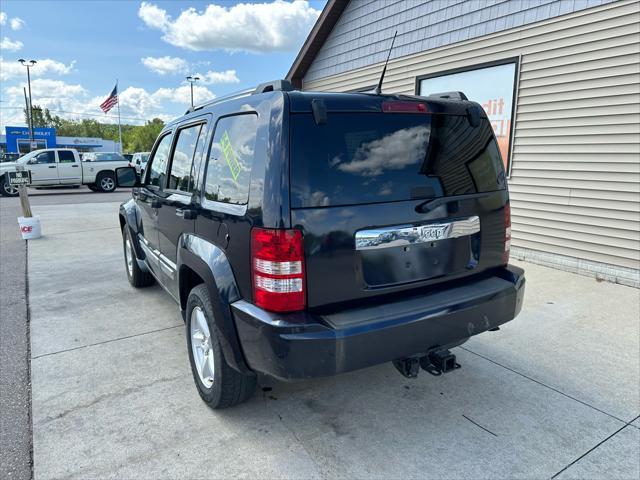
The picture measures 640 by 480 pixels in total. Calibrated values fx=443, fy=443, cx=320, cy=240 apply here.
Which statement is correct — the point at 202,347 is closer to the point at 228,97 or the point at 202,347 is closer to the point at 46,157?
the point at 228,97

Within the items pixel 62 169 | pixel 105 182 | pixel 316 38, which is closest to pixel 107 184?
pixel 105 182

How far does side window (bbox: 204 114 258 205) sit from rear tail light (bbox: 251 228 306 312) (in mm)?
300

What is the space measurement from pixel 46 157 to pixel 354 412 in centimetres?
1952

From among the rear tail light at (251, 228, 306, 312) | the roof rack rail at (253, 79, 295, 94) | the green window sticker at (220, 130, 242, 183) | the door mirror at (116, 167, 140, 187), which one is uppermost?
the roof rack rail at (253, 79, 295, 94)

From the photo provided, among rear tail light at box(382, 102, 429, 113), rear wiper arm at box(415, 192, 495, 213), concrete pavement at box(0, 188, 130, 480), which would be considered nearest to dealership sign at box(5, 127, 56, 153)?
concrete pavement at box(0, 188, 130, 480)

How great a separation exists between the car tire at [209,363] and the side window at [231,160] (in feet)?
2.02

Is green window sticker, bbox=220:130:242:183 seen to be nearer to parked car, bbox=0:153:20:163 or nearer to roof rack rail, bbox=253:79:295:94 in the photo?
roof rack rail, bbox=253:79:295:94

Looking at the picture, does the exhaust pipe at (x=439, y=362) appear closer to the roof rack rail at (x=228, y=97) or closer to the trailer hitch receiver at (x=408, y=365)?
the trailer hitch receiver at (x=408, y=365)

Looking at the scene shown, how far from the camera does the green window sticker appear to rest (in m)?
2.47

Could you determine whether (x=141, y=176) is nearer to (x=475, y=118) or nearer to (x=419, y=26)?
(x=475, y=118)

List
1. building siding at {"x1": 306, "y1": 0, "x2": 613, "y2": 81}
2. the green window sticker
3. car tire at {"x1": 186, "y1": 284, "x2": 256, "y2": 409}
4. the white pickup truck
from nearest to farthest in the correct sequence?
the green window sticker → car tire at {"x1": 186, "y1": 284, "x2": 256, "y2": 409} → building siding at {"x1": 306, "y1": 0, "x2": 613, "y2": 81} → the white pickup truck

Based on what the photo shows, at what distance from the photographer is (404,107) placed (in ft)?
8.16

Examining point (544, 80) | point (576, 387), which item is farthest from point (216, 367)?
point (544, 80)

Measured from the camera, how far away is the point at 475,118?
2.80 meters
